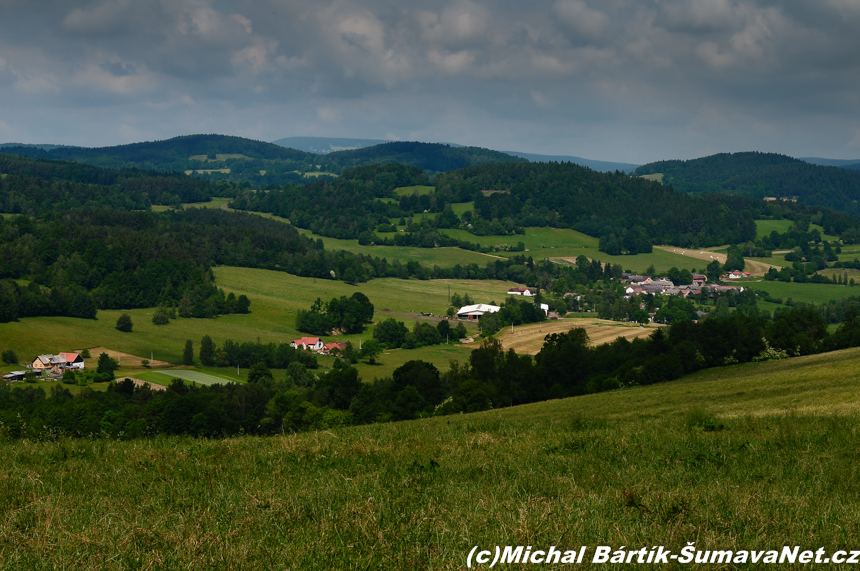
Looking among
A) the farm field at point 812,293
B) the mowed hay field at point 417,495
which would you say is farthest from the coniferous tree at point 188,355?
the farm field at point 812,293

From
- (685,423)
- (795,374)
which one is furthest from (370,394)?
(685,423)

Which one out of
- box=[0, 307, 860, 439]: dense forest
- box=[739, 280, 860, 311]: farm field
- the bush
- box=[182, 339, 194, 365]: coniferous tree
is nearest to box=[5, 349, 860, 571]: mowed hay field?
box=[0, 307, 860, 439]: dense forest

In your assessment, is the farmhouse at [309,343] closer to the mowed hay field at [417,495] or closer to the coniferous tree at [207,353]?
the coniferous tree at [207,353]

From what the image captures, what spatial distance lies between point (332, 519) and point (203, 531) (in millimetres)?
1422

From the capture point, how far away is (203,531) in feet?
25.2

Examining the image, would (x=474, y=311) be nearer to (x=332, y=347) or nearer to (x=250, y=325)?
(x=332, y=347)

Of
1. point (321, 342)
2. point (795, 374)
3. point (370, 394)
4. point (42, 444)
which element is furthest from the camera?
point (321, 342)

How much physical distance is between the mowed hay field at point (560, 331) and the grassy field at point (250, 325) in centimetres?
1050

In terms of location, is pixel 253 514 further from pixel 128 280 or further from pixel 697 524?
pixel 128 280

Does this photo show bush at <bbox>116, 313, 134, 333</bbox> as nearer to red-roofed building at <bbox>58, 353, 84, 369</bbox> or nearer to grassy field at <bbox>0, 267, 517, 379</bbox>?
grassy field at <bbox>0, 267, 517, 379</bbox>

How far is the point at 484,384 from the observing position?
2416 inches

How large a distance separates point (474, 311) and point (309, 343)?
4829cm

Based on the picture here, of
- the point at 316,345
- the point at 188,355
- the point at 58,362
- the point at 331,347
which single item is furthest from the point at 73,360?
the point at 331,347

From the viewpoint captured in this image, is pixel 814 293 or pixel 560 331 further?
pixel 814 293
